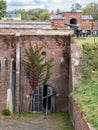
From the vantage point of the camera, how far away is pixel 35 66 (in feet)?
83.0

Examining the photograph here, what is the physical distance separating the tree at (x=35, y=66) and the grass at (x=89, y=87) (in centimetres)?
241

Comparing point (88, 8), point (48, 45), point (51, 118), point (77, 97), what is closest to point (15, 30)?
point (48, 45)

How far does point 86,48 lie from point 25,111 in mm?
5492

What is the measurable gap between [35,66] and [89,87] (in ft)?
15.8

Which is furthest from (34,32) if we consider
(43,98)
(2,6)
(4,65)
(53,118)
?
(2,6)

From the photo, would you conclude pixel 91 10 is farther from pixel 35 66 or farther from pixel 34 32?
pixel 35 66

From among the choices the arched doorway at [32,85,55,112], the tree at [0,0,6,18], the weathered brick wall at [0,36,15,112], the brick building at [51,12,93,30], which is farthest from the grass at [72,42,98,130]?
the tree at [0,0,6,18]

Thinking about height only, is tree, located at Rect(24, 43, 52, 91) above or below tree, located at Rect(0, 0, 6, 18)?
below

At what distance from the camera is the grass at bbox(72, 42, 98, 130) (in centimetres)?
1631

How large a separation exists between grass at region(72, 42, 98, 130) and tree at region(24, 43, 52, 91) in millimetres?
2407

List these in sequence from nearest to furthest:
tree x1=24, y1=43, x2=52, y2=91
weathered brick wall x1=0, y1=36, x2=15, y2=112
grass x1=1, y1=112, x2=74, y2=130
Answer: grass x1=1, y1=112, x2=74, y2=130, weathered brick wall x1=0, y1=36, x2=15, y2=112, tree x1=24, y1=43, x2=52, y2=91

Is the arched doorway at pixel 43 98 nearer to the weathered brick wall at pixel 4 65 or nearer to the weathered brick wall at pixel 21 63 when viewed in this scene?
the weathered brick wall at pixel 21 63

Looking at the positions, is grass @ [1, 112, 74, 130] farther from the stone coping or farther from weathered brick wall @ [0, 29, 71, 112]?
the stone coping

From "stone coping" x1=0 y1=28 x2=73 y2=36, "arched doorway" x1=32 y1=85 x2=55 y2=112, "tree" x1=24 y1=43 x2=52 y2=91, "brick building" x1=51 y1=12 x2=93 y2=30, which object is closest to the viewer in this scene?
"tree" x1=24 y1=43 x2=52 y2=91
